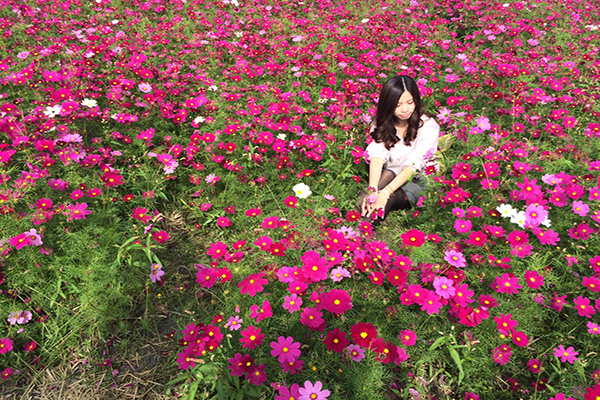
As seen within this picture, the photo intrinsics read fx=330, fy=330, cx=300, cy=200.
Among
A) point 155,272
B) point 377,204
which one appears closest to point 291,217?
point 377,204

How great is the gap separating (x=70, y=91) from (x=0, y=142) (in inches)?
29.6

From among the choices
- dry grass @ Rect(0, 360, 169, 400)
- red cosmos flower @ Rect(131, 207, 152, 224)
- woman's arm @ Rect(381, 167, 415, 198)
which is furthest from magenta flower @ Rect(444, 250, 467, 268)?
red cosmos flower @ Rect(131, 207, 152, 224)

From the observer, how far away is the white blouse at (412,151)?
307 centimetres

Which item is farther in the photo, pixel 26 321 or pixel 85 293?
Result: pixel 85 293

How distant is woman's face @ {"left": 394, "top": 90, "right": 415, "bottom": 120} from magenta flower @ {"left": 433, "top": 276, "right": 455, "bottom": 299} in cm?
159

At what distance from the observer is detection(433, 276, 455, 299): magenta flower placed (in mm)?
2070

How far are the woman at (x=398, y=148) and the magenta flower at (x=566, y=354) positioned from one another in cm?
145

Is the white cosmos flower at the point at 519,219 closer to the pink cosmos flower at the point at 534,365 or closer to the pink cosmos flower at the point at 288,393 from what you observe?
the pink cosmos flower at the point at 534,365

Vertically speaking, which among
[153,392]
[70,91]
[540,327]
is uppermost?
[70,91]

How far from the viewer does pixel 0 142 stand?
113 inches

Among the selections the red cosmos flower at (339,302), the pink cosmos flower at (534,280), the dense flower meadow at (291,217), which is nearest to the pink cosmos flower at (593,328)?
the dense flower meadow at (291,217)

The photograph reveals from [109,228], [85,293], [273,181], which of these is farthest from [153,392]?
[273,181]

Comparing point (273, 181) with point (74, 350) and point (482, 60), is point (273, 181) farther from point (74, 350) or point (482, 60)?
point (482, 60)

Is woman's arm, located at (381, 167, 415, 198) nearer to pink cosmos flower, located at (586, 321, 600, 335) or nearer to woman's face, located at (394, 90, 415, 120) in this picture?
woman's face, located at (394, 90, 415, 120)
